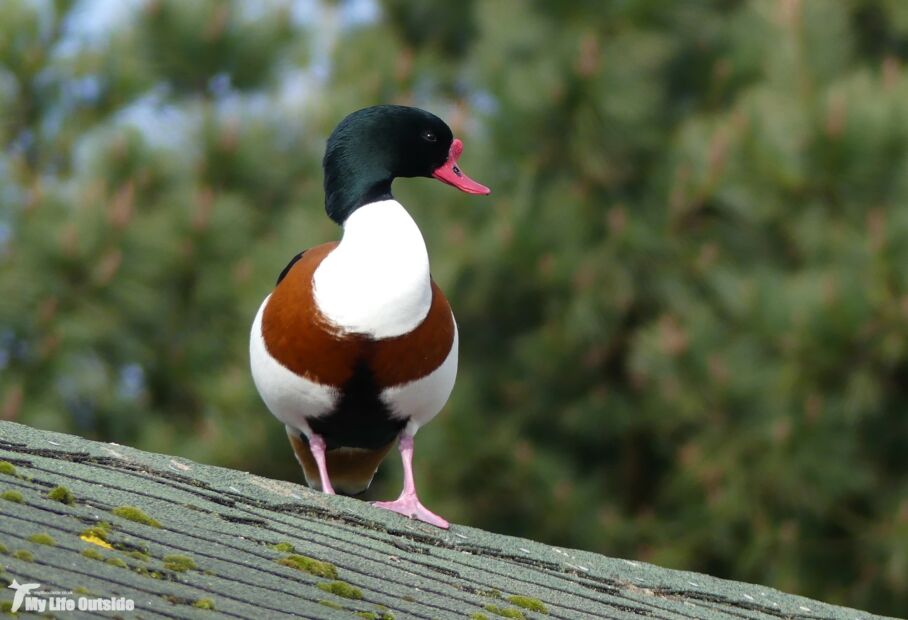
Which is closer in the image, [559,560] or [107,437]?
[559,560]

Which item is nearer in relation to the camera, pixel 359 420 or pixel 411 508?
pixel 411 508

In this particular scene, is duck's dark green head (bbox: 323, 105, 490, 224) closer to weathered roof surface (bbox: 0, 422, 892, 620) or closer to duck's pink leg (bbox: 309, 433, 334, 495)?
duck's pink leg (bbox: 309, 433, 334, 495)

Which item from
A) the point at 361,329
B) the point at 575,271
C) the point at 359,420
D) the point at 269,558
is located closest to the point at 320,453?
the point at 359,420

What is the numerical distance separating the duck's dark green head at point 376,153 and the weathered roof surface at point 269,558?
1184mm

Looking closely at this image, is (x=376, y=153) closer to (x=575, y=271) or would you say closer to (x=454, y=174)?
(x=454, y=174)

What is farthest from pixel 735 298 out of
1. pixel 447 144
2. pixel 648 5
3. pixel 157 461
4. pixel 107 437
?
pixel 157 461

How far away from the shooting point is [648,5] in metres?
12.0

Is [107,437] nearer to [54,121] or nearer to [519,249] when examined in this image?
[54,121]

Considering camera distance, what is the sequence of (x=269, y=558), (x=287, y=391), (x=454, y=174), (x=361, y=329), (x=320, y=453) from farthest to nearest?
1. (x=454, y=174)
2. (x=320, y=453)
3. (x=287, y=391)
4. (x=361, y=329)
5. (x=269, y=558)

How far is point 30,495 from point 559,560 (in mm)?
1820

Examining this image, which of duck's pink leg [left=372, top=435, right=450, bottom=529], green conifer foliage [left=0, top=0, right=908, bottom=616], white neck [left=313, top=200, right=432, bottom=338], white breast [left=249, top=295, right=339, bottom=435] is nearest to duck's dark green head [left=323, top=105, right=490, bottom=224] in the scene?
white neck [left=313, top=200, right=432, bottom=338]

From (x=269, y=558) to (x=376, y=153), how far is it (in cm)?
209

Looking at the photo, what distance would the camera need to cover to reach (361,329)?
14.1 feet

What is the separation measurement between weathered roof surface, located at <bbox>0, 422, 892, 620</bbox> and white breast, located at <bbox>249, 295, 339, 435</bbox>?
411mm
